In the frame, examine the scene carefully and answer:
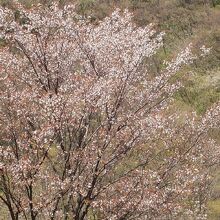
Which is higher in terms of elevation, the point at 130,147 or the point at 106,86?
the point at 106,86

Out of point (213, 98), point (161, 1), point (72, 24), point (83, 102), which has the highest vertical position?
point (161, 1)

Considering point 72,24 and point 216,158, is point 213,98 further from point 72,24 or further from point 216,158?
point 72,24

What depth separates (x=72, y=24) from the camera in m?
14.4

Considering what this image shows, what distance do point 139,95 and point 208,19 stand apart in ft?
106

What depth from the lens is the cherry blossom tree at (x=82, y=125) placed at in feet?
35.5

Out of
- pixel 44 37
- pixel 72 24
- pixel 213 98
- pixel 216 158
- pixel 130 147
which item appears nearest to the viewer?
pixel 130 147

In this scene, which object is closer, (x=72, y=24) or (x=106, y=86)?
(x=106, y=86)

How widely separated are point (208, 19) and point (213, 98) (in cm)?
1077

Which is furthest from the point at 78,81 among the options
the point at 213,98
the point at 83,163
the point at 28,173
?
the point at 213,98

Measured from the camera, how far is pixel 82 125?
11789mm

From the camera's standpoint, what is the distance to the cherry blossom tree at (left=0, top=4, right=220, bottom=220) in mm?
10820

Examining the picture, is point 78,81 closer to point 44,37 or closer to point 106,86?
point 106,86

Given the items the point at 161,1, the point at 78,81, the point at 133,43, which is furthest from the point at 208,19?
the point at 78,81

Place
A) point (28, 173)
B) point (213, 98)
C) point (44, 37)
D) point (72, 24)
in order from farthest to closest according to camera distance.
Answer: point (213, 98), point (72, 24), point (44, 37), point (28, 173)
